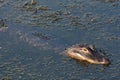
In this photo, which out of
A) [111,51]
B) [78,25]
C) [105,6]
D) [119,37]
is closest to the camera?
[111,51]

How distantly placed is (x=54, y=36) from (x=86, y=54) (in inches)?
90.3

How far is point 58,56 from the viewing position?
1516 centimetres

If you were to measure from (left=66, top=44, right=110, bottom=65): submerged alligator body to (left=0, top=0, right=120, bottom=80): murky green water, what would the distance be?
0.24m

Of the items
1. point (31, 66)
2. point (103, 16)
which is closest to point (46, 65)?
point (31, 66)

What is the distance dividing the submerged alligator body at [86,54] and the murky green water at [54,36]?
242mm

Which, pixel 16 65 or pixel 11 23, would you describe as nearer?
pixel 16 65

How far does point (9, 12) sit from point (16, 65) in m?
5.35

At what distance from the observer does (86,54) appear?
1488 cm

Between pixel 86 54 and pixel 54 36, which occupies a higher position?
pixel 54 36

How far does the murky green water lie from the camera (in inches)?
552

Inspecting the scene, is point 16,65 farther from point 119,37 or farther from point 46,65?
point 119,37

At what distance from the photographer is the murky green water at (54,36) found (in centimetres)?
1403

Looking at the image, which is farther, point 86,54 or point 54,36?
point 54,36

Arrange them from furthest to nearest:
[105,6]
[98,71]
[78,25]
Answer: [105,6], [78,25], [98,71]
